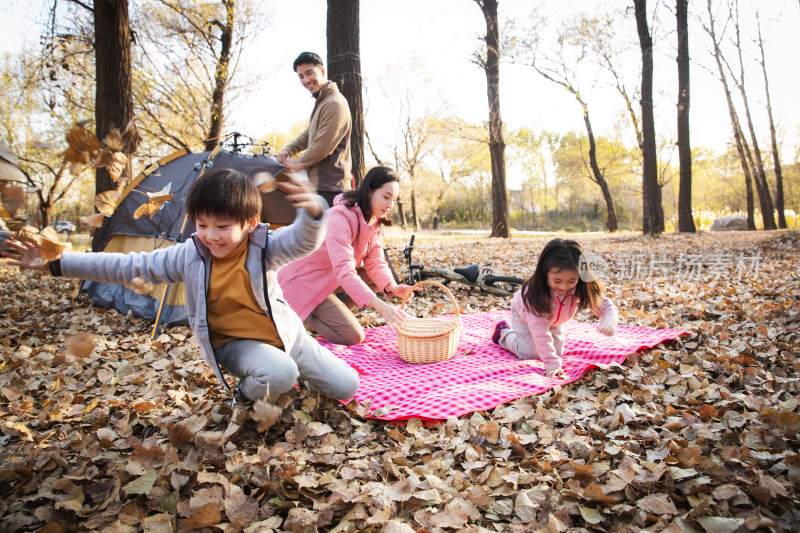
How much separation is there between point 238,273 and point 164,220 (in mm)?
3075

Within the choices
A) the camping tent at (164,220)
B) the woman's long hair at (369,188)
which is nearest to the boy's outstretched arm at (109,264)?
the woman's long hair at (369,188)

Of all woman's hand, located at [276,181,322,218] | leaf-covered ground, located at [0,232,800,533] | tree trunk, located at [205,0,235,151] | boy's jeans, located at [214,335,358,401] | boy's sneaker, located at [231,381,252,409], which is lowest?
leaf-covered ground, located at [0,232,800,533]

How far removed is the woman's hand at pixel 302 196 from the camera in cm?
176

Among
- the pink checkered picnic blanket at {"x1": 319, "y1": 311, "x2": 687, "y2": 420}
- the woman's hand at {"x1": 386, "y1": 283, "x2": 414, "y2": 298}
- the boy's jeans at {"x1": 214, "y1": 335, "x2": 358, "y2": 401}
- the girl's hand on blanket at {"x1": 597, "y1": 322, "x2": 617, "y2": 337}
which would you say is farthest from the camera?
the woman's hand at {"x1": 386, "y1": 283, "x2": 414, "y2": 298}

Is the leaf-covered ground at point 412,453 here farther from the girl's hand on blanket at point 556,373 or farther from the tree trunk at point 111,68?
the tree trunk at point 111,68

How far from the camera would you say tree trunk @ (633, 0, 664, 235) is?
39.6ft

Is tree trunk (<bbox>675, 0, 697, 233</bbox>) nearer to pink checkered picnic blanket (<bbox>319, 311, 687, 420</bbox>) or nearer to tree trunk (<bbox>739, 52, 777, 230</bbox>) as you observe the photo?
tree trunk (<bbox>739, 52, 777, 230</bbox>)

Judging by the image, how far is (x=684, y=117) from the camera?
1282 cm

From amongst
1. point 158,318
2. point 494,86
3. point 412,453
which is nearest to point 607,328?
point 412,453

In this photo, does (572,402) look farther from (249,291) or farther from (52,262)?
(52,262)

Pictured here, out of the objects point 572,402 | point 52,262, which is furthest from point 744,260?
point 52,262

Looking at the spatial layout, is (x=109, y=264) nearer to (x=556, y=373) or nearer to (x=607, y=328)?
(x=556, y=373)

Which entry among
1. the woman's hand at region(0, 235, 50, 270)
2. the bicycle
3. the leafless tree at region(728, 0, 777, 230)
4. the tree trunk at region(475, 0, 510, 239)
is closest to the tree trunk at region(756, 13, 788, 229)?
the leafless tree at region(728, 0, 777, 230)

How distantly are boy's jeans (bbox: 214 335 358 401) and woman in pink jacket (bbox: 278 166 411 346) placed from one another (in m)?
0.63
